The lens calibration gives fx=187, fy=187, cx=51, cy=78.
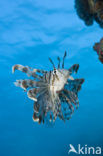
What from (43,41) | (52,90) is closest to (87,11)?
(52,90)

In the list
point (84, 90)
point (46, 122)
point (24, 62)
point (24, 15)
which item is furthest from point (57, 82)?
point (84, 90)

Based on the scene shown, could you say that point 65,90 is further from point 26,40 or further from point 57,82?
point 26,40

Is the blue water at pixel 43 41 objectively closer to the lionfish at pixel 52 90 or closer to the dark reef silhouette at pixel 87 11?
the lionfish at pixel 52 90

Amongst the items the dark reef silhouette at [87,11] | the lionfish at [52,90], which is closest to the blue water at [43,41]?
the lionfish at [52,90]

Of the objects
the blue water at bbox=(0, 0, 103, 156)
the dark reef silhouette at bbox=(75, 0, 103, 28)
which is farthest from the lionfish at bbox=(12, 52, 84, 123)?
the dark reef silhouette at bbox=(75, 0, 103, 28)

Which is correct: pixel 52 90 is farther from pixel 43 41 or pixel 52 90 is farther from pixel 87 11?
pixel 43 41

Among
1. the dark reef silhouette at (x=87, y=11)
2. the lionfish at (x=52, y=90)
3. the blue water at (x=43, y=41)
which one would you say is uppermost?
the blue water at (x=43, y=41)

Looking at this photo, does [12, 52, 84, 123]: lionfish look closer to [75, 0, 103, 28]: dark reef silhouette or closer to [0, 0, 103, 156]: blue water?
[0, 0, 103, 156]: blue water

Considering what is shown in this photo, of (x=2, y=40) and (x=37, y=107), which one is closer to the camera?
(x=37, y=107)
